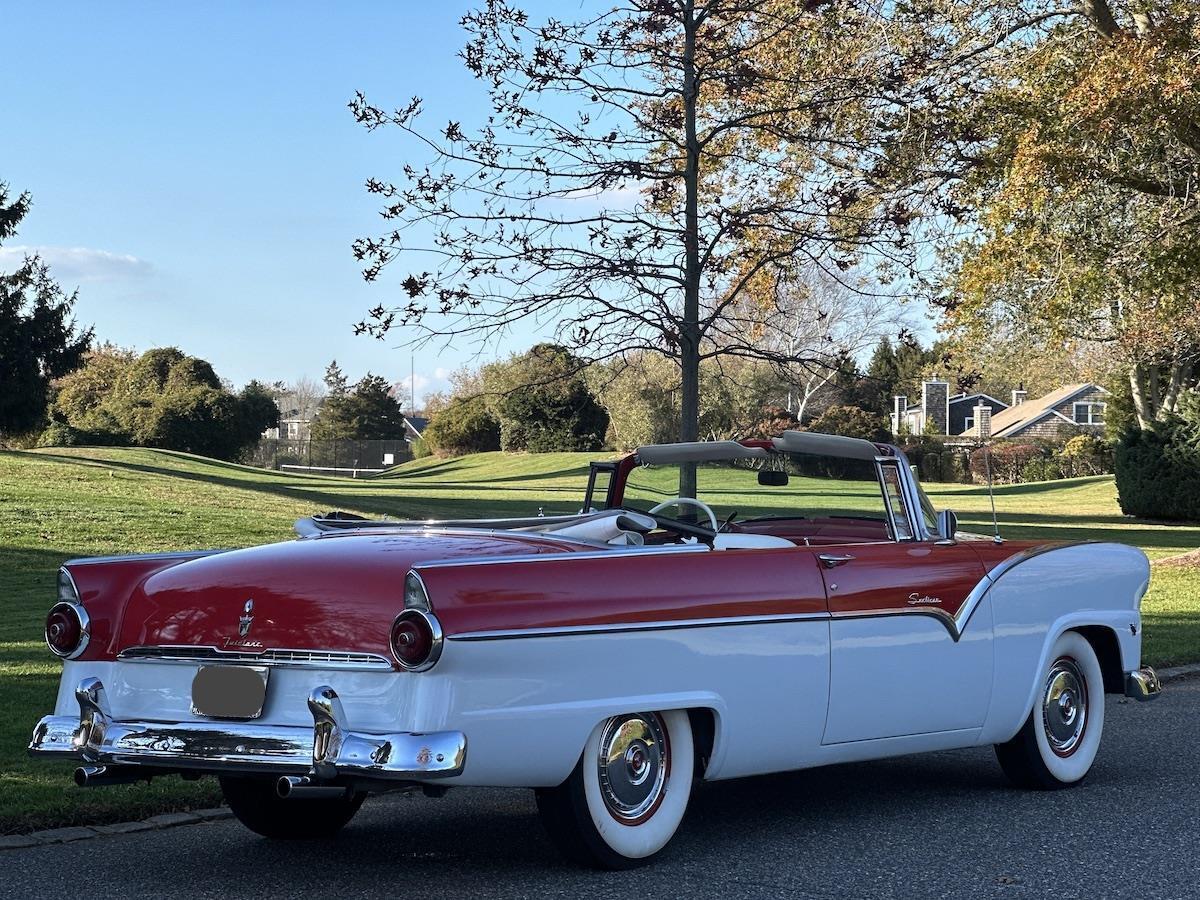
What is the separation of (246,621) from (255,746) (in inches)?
16.5

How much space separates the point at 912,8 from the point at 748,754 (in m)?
13.3

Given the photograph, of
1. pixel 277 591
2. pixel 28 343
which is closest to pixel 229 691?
pixel 277 591

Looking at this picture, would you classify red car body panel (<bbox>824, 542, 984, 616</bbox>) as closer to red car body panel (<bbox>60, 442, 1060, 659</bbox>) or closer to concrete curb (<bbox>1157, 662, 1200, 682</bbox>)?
red car body panel (<bbox>60, 442, 1060, 659</bbox>)

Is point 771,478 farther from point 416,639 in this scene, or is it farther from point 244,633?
point 244,633

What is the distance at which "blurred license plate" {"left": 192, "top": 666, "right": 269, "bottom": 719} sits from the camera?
15.8ft

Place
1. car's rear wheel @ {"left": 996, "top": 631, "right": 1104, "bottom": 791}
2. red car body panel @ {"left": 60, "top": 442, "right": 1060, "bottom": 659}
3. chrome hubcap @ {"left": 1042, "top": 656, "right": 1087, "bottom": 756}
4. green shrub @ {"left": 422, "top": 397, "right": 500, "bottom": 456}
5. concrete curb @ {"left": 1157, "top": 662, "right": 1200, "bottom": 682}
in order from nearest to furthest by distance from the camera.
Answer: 1. red car body panel @ {"left": 60, "top": 442, "right": 1060, "bottom": 659}
2. car's rear wheel @ {"left": 996, "top": 631, "right": 1104, "bottom": 791}
3. chrome hubcap @ {"left": 1042, "top": 656, "right": 1087, "bottom": 756}
4. concrete curb @ {"left": 1157, "top": 662, "right": 1200, "bottom": 682}
5. green shrub @ {"left": 422, "top": 397, "right": 500, "bottom": 456}

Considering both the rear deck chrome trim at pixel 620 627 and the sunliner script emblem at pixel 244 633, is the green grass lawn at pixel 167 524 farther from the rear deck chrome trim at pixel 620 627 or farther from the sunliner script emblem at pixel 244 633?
the sunliner script emblem at pixel 244 633

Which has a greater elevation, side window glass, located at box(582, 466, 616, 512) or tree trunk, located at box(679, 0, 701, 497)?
tree trunk, located at box(679, 0, 701, 497)

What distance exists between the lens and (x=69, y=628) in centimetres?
533

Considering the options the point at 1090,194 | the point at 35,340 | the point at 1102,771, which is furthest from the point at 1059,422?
the point at 1102,771

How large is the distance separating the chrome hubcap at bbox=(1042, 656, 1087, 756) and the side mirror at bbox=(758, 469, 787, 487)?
59.2 inches

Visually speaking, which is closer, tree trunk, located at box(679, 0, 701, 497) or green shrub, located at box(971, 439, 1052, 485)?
tree trunk, located at box(679, 0, 701, 497)

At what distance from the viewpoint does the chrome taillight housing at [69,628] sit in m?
5.29

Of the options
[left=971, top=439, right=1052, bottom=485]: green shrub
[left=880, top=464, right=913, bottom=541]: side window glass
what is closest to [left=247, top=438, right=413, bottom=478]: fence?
[left=971, top=439, right=1052, bottom=485]: green shrub
